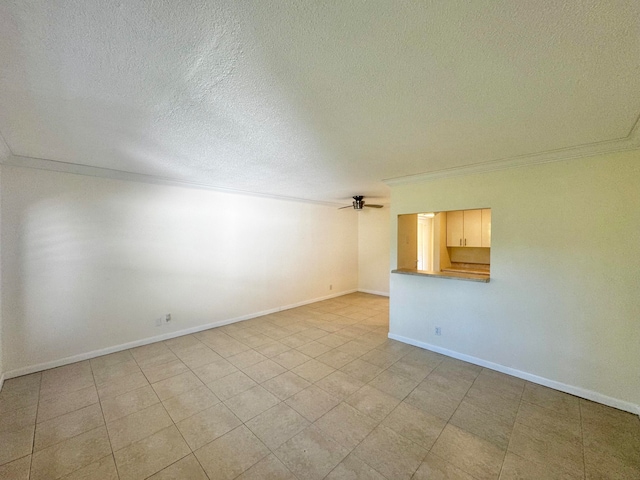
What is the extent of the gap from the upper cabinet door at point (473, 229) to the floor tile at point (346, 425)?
4021 mm

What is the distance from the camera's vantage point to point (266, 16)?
101 cm

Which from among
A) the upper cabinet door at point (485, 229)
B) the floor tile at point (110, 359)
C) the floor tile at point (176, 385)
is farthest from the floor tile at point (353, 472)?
the upper cabinet door at point (485, 229)

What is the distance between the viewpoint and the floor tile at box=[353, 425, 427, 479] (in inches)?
65.0

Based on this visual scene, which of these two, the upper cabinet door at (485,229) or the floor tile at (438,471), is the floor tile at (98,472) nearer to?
the floor tile at (438,471)

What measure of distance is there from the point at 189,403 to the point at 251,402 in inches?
23.0

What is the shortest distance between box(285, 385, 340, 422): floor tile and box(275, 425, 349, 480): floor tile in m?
0.21

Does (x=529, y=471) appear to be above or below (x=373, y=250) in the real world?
below

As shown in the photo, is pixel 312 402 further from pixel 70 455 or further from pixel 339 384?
pixel 70 455

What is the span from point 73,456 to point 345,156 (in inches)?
130

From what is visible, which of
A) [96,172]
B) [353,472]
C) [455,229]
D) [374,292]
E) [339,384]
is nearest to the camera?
[353,472]

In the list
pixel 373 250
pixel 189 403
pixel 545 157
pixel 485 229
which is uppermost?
pixel 545 157

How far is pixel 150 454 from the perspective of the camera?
180cm

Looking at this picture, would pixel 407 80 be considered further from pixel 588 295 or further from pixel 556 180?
pixel 588 295

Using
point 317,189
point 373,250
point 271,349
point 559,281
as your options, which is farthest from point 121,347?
point 373,250
